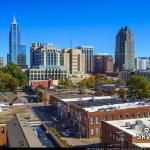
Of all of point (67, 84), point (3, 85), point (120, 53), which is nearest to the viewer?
point (3, 85)

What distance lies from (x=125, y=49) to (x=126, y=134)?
131 metres

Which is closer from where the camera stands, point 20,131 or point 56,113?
point 20,131

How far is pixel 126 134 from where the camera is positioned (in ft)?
84.4

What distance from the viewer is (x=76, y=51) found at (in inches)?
5182

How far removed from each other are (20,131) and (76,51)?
348 ft

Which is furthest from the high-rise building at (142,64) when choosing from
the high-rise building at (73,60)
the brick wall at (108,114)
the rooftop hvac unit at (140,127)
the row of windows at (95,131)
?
the rooftop hvac unit at (140,127)

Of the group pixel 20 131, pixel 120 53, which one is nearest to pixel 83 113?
pixel 20 131

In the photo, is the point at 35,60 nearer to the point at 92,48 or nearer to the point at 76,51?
the point at 76,51

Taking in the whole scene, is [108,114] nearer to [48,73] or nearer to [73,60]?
[48,73]

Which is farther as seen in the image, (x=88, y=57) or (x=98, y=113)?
(x=88, y=57)

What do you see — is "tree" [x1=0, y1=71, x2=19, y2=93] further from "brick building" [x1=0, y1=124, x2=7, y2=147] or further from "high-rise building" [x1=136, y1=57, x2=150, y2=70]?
"high-rise building" [x1=136, y1=57, x2=150, y2=70]

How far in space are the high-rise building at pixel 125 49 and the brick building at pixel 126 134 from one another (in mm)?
124609

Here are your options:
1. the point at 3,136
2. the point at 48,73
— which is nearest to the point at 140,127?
the point at 3,136

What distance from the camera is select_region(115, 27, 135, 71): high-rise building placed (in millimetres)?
154625
